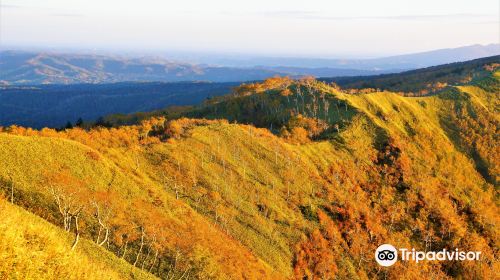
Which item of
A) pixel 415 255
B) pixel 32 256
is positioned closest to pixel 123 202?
pixel 32 256

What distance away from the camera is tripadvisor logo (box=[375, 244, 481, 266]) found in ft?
308

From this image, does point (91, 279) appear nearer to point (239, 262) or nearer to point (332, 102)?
point (239, 262)

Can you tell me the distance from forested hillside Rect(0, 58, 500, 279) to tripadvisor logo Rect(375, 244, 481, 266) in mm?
1575

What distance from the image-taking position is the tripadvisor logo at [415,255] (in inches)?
3696

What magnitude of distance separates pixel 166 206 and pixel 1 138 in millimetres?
29576

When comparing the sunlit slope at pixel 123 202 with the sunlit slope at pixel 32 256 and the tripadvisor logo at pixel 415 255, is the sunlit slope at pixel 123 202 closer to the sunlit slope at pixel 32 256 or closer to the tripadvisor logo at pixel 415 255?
the tripadvisor logo at pixel 415 255

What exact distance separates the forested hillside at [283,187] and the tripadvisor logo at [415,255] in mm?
1575

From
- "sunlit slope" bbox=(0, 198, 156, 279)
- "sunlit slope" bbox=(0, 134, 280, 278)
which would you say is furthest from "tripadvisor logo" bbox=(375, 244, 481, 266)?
"sunlit slope" bbox=(0, 198, 156, 279)

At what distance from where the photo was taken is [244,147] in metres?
110

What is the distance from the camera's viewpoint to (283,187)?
100 meters

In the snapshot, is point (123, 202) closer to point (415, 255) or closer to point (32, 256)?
point (32, 256)

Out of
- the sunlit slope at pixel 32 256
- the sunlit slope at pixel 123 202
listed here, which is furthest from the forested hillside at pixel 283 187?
the sunlit slope at pixel 32 256

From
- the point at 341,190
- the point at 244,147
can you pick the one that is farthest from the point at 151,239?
the point at 341,190

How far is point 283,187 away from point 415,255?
3671 centimetres
